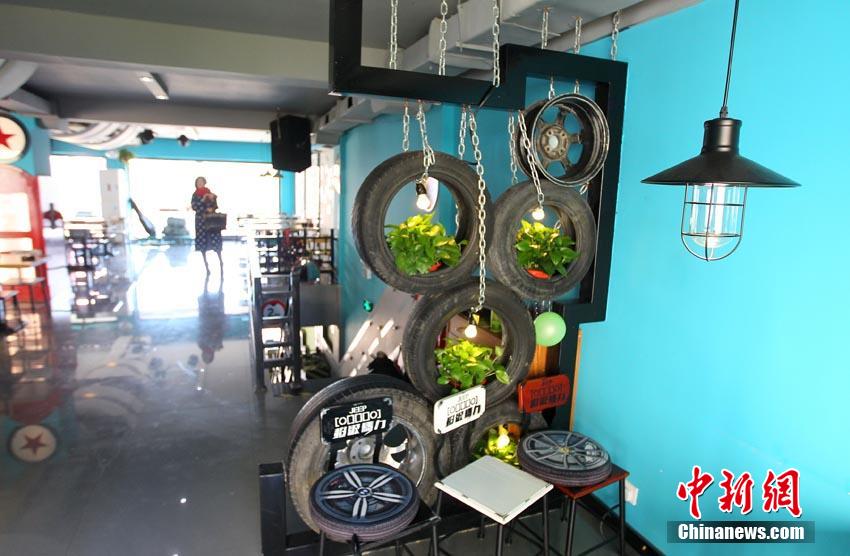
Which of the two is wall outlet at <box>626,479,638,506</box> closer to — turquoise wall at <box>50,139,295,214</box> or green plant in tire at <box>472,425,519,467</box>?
green plant in tire at <box>472,425,519,467</box>

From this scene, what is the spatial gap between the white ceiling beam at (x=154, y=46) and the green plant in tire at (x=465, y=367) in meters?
2.89

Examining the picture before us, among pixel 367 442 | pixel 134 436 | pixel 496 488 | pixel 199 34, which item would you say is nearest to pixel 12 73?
pixel 199 34

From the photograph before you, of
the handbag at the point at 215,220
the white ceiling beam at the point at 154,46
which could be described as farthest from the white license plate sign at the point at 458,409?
the handbag at the point at 215,220

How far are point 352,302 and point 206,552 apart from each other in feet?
17.1

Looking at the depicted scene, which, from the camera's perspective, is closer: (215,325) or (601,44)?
(601,44)

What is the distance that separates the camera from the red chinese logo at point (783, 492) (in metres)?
2.04

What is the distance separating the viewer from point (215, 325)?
7.46 meters

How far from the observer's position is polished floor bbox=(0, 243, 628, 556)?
9.68ft

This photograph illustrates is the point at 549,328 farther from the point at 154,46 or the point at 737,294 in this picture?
the point at 154,46

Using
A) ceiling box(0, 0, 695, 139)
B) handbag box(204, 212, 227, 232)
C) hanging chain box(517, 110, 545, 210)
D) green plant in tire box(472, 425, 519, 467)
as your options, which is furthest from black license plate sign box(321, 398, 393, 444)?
handbag box(204, 212, 227, 232)

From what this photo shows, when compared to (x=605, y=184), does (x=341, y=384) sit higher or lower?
lower

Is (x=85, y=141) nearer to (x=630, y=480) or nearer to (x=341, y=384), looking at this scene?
(x=341, y=384)

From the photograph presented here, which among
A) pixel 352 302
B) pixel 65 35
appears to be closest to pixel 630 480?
pixel 65 35

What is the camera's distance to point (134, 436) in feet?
13.5
